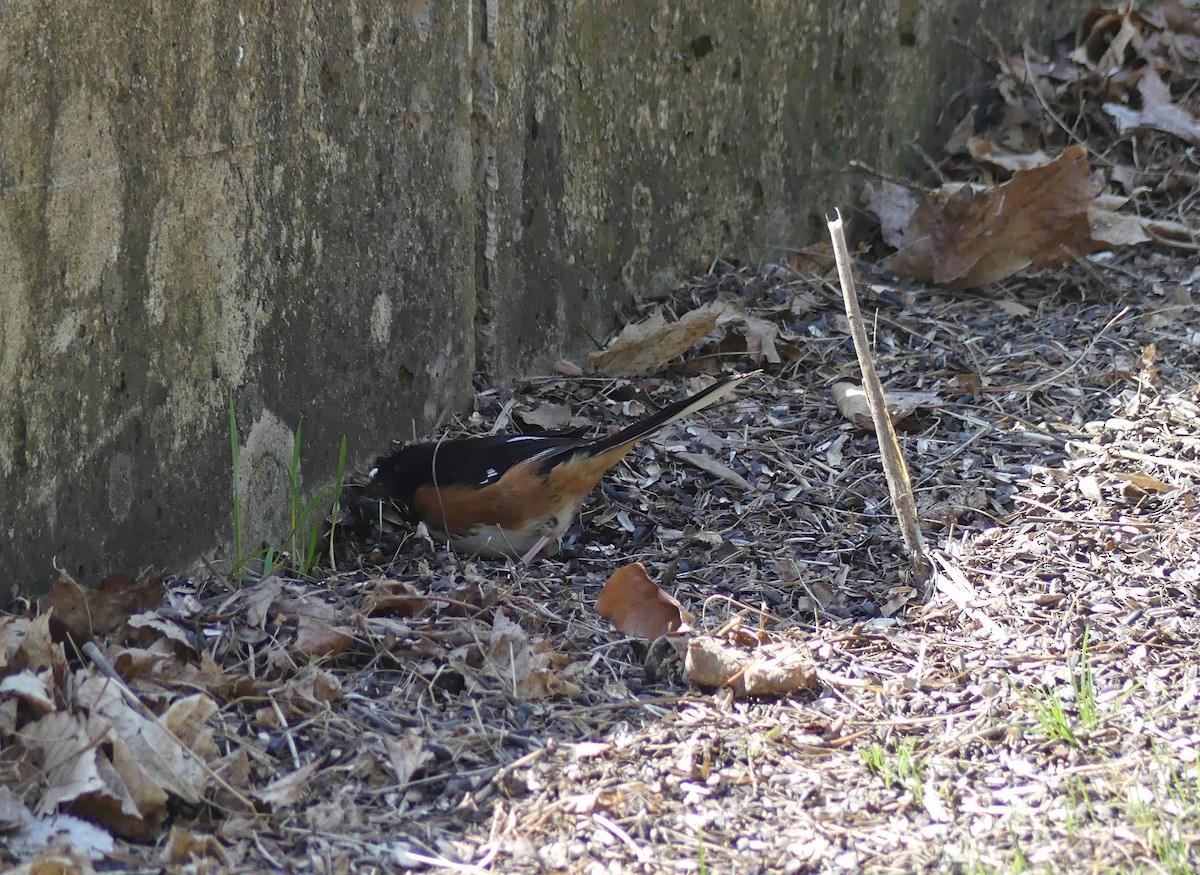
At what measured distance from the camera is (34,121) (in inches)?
82.5

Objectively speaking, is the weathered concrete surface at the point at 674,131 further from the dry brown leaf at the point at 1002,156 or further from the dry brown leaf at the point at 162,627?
the dry brown leaf at the point at 162,627

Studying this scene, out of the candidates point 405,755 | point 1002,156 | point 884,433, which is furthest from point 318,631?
point 1002,156

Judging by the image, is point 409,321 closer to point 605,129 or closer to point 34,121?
point 605,129

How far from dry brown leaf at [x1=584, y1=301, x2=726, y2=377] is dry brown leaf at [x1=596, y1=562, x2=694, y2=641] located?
1.27 m

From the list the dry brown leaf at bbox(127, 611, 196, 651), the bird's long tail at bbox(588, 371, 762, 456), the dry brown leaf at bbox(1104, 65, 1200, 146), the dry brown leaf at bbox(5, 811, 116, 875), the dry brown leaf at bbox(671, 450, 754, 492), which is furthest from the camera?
the dry brown leaf at bbox(1104, 65, 1200, 146)

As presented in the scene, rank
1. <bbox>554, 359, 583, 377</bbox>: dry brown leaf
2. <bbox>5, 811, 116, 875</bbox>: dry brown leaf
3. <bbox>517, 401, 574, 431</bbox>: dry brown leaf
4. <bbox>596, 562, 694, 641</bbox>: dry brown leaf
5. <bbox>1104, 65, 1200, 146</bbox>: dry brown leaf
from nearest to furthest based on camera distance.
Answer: <bbox>5, 811, 116, 875</bbox>: dry brown leaf
<bbox>596, 562, 694, 641</bbox>: dry brown leaf
<bbox>517, 401, 574, 431</bbox>: dry brown leaf
<bbox>554, 359, 583, 377</bbox>: dry brown leaf
<bbox>1104, 65, 1200, 146</bbox>: dry brown leaf

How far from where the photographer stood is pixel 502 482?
3041 mm

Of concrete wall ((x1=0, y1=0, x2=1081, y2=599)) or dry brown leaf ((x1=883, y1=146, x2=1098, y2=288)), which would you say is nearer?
concrete wall ((x1=0, y1=0, x2=1081, y2=599))

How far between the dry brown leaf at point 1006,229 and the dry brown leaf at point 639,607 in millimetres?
2274

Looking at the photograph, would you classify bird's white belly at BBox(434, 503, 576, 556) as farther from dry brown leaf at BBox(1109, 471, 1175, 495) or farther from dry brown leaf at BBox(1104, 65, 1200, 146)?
dry brown leaf at BBox(1104, 65, 1200, 146)

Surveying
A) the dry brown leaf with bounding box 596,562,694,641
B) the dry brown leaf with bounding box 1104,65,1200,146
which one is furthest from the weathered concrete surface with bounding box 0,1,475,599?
the dry brown leaf with bounding box 1104,65,1200,146

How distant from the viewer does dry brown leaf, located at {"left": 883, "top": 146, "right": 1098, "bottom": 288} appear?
4.27 m

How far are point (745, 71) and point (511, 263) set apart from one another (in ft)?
4.24

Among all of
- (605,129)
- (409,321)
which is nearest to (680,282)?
(605,129)
